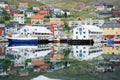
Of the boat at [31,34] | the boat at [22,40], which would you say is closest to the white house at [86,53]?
the boat at [22,40]

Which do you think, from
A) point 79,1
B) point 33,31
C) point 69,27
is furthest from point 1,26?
point 79,1

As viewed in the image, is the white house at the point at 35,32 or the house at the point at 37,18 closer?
the white house at the point at 35,32

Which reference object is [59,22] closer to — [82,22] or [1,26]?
[82,22]

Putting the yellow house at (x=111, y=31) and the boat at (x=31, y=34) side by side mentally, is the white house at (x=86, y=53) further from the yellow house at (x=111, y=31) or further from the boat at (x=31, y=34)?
the yellow house at (x=111, y=31)

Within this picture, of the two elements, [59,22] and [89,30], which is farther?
[59,22]

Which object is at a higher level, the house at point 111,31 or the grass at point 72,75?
the grass at point 72,75

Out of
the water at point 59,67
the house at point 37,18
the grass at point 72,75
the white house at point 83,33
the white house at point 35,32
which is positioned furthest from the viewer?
the house at point 37,18

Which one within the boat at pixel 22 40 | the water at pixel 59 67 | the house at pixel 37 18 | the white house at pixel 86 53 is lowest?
the boat at pixel 22 40

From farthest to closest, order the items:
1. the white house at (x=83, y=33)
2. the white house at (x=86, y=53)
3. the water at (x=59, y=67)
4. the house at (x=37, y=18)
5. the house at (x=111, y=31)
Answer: the house at (x=37, y=18)
the house at (x=111, y=31)
the white house at (x=83, y=33)
the white house at (x=86, y=53)
the water at (x=59, y=67)

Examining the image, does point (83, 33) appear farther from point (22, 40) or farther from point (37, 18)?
point (37, 18)

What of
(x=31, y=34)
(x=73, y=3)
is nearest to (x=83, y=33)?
(x=31, y=34)

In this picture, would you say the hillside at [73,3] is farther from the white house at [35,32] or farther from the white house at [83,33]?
the white house at [83,33]
